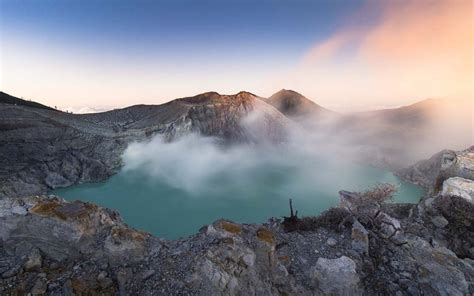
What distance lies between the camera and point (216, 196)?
33.0 m

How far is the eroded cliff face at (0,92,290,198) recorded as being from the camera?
3162 cm

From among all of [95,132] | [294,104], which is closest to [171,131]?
[95,132]

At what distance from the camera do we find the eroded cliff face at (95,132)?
1245 inches

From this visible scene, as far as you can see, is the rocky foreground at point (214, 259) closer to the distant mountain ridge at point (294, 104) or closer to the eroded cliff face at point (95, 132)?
the eroded cliff face at point (95, 132)

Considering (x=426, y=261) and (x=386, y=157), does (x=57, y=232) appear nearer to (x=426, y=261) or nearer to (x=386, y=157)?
(x=426, y=261)

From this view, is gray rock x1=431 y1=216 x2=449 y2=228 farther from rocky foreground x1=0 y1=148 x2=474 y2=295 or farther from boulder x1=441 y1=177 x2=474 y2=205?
rocky foreground x1=0 y1=148 x2=474 y2=295

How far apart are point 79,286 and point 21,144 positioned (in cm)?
3499

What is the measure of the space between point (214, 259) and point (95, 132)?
41.2m

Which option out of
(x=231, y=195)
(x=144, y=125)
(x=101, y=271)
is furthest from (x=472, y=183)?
(x=144, y=125)

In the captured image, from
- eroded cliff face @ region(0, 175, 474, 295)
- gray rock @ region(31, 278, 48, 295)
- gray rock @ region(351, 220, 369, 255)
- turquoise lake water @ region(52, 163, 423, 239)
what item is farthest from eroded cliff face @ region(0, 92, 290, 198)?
gray rock @ region(351, 220, 369, 255)

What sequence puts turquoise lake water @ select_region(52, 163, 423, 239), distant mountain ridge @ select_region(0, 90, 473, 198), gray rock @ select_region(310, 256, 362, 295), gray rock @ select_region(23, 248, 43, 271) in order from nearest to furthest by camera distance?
gray rock @ select_region(23, 248, 43, 271), gray rock @ select_region(310, 256, 362, 295), turquoise lake water @ select_region(52, 163, 423, 239), distant mountain ridge @ select_region(0, 90, 473, 198)

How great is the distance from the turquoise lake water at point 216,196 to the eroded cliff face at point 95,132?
117 inches

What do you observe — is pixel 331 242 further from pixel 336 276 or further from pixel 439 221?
pixel 439 221

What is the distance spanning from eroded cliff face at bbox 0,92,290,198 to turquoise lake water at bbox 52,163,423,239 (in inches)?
117
